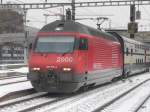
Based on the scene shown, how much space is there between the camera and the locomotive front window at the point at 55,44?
724 inches

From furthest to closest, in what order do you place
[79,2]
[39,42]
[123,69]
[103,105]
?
1. [79,2]
2. [123,69]
3. [39,42]
4. [103,105]

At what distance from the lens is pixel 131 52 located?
34.8m

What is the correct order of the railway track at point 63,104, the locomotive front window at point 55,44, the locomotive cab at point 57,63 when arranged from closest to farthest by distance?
1. the railway track at point 63,104
2. the locomotive cab at point 57,63
3. the locomotive front window at point 55,44

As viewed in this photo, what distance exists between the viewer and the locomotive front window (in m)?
18.4

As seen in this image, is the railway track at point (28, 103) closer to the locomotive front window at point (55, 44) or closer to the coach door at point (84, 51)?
the coach door at point (84, 51)

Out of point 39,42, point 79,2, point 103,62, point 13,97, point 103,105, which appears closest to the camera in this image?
point 103,105

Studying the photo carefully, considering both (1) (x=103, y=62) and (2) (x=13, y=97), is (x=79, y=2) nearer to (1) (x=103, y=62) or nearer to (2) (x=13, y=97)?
(1) (x=103, y=62)

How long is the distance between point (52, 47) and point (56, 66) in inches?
35.7

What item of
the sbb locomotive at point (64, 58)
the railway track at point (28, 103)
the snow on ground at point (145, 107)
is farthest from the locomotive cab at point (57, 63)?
the snow on ground at point (145, 107)

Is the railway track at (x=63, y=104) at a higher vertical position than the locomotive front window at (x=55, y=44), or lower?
lower

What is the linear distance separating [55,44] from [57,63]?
0.89m

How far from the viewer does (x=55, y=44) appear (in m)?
18.5

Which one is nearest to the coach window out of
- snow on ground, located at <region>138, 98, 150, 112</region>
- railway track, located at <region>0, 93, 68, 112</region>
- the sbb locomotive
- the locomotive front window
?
the sbb locomotive

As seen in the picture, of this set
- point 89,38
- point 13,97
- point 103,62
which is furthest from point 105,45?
point 13,97
